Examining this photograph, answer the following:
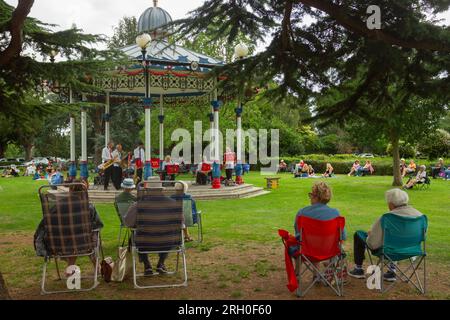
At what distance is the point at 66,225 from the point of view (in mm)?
5215

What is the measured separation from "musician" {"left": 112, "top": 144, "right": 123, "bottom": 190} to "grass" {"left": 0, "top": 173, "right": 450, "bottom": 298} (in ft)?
6.57

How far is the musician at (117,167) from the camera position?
51.1 feet

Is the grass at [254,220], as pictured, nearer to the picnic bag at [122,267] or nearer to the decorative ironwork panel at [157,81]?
the picnic bag at [122,267]

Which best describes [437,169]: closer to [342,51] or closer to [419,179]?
[419,179]

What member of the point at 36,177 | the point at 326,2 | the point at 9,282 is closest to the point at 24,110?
the point at 9,282

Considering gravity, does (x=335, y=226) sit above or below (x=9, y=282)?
above

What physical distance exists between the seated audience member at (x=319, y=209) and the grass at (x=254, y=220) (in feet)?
3.84

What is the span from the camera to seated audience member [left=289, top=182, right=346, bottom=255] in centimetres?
513

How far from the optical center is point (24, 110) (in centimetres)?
652

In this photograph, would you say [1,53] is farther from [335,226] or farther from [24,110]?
[335,226]

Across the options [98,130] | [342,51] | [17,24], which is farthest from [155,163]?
[98,130]

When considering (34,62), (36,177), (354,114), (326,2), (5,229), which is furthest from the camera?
(36,177)

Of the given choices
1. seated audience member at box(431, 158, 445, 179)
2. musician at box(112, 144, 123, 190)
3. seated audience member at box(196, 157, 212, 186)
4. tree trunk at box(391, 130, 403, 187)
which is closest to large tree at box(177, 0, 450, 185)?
musician at box(112, 144, 123, 190)

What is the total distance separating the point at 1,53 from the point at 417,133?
1839 cm
